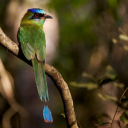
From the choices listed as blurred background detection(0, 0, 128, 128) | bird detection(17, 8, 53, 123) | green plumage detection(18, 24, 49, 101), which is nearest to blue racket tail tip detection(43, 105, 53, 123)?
bird detection(17, 8, 53, 123)

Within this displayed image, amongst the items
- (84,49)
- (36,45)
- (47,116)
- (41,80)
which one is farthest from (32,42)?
(84,49)

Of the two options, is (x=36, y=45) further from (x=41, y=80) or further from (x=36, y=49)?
(x=41, y=80)

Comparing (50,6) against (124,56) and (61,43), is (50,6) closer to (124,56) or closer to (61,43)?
A: (61,43)

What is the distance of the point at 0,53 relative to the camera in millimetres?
4863

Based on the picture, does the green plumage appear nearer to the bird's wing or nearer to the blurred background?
the bird's wing

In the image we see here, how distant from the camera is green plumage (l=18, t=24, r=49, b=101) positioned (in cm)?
186

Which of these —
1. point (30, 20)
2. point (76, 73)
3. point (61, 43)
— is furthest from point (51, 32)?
point (30, 20)

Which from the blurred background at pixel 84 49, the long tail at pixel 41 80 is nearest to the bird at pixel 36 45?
the long tail at pixel 41 80

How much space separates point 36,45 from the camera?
2236 millimetres

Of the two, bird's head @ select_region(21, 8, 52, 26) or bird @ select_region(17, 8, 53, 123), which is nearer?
bird @ select_region(17, 8, 53, 123)

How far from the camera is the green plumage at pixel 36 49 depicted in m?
1.86

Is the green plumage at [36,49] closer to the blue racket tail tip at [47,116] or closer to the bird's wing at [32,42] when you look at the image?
the bird's wing at [32,42]

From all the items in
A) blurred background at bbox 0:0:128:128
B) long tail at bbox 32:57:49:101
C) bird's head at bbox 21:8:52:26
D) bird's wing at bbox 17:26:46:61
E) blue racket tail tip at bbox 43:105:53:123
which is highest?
bird's head at bbox 21:8:52:26

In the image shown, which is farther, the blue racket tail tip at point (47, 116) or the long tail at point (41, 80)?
the long tail at point (41, 80)
